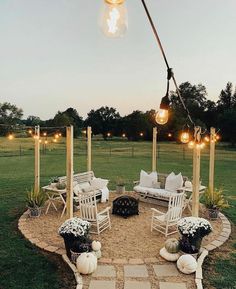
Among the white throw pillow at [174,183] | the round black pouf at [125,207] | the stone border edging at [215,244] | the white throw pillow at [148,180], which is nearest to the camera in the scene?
the stone border edging at [215,244]

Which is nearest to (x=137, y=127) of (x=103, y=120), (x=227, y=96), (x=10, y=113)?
(x=103, y=120)

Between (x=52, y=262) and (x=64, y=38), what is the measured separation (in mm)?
10192

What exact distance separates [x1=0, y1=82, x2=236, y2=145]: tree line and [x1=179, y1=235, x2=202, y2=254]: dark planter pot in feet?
76.2

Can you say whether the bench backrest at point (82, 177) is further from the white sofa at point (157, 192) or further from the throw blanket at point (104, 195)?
the white sofa at point (157, 192)

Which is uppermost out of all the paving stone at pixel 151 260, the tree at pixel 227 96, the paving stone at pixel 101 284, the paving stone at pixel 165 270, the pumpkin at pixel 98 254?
the tree at pixel 227 96

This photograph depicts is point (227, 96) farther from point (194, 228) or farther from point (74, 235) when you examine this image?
point (74, 235)

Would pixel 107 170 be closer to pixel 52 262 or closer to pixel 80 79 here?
pixel 80 79

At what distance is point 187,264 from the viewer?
511cm

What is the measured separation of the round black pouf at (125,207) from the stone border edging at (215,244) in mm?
2458

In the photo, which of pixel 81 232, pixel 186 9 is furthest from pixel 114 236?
pixel 186 9

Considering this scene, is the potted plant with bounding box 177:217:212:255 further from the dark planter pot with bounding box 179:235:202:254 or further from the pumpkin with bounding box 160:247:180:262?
the pumpkin with bounding box 160:247:180:262

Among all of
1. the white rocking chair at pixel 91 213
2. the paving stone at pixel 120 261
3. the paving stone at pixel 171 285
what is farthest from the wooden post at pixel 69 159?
the paving stone at pixel 171 285

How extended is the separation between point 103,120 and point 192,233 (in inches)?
1977

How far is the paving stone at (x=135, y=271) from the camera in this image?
5.07 meters
